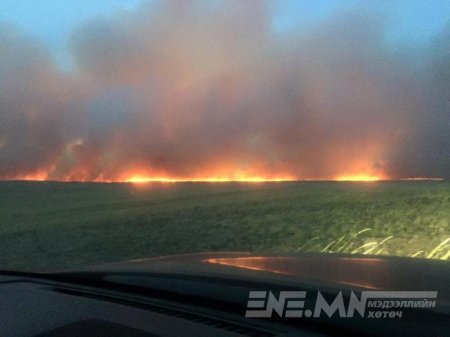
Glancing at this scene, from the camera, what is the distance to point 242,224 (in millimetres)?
10688

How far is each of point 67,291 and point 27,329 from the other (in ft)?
1.46

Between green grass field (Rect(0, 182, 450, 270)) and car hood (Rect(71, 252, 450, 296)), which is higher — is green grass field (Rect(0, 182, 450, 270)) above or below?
above

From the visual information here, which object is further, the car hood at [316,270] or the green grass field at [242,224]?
the green grass field at [242,224]

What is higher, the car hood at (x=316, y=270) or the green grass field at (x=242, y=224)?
the green grass field at (x=242, y=224)

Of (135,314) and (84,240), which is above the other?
(84,240)

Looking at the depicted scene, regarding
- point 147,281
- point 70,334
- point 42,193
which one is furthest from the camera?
point 42,193

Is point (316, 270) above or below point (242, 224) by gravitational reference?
below

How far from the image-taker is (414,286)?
2436 millimetres

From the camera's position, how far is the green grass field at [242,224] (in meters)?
8.83

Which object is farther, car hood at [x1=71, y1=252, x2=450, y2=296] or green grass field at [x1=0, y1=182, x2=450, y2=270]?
green grass field at [x1=0, y1=182, x2=450, y2=270]

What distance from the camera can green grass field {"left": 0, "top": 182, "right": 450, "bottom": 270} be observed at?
8828mm

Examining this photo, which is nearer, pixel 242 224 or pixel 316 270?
pixel 316 270

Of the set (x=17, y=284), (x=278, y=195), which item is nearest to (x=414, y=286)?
(x=17, y=284)

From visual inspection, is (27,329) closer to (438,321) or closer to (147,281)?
(147,281)
